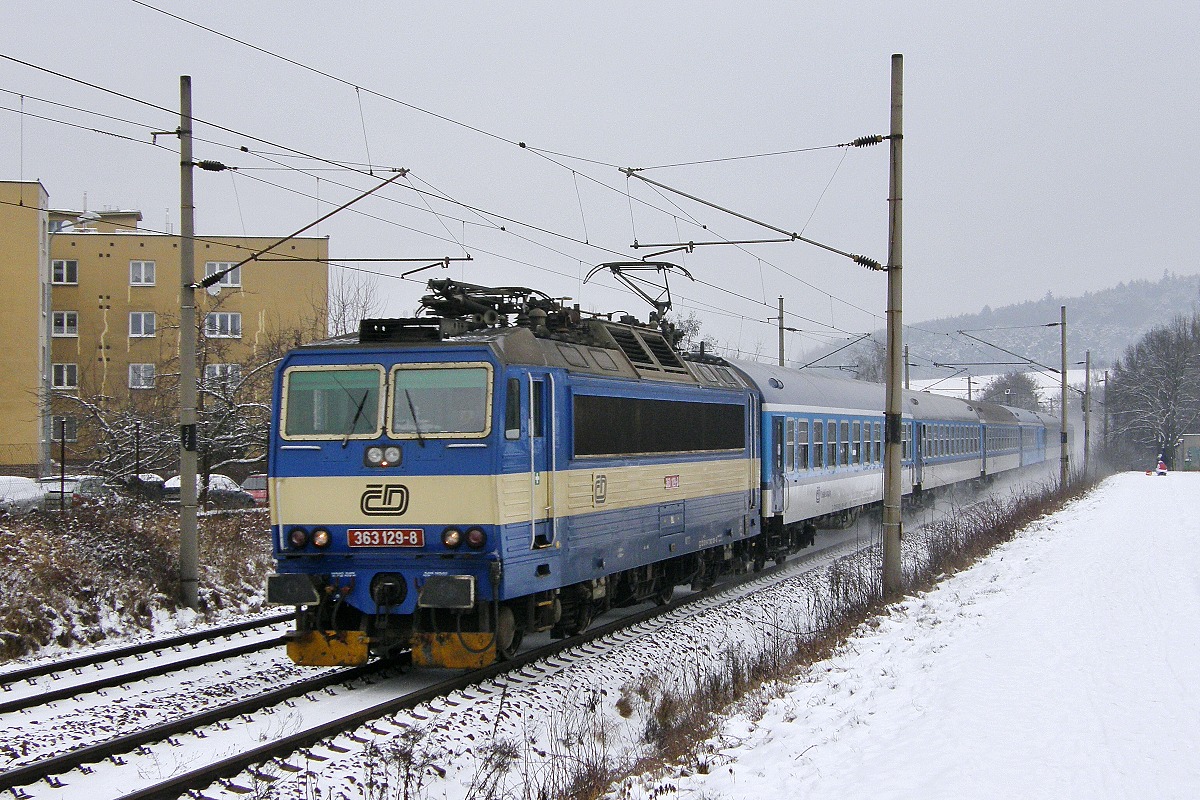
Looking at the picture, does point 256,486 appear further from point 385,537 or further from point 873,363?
point 873,363

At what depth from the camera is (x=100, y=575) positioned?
13922 mm

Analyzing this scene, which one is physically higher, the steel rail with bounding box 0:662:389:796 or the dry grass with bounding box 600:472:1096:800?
the steel rail with bounding box 0:662:389:796

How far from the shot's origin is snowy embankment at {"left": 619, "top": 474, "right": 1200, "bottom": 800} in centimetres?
698

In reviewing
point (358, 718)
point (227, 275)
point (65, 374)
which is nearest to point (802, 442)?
point (358, 718)

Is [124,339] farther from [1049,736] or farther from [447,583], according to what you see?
[1049,736]

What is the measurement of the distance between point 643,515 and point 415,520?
12.6 ft

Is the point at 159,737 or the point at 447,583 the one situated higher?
the point at 447,583

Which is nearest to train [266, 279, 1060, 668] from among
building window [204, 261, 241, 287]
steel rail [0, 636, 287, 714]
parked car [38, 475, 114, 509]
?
steel rail [0, 636, 287, 714]

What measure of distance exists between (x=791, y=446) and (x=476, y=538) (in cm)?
1098

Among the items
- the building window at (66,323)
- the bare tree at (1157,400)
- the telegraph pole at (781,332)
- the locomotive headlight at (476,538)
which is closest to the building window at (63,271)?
the building window at (66,323)

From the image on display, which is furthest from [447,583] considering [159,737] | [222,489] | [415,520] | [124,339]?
[124,339]

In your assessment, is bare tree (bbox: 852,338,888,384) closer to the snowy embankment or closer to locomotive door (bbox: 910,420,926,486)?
locomotive door (bbox: 910,420,926,486)

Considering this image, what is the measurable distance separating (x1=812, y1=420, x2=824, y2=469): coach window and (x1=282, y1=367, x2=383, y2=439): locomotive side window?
12.7 meters

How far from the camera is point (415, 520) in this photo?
33.0ft
